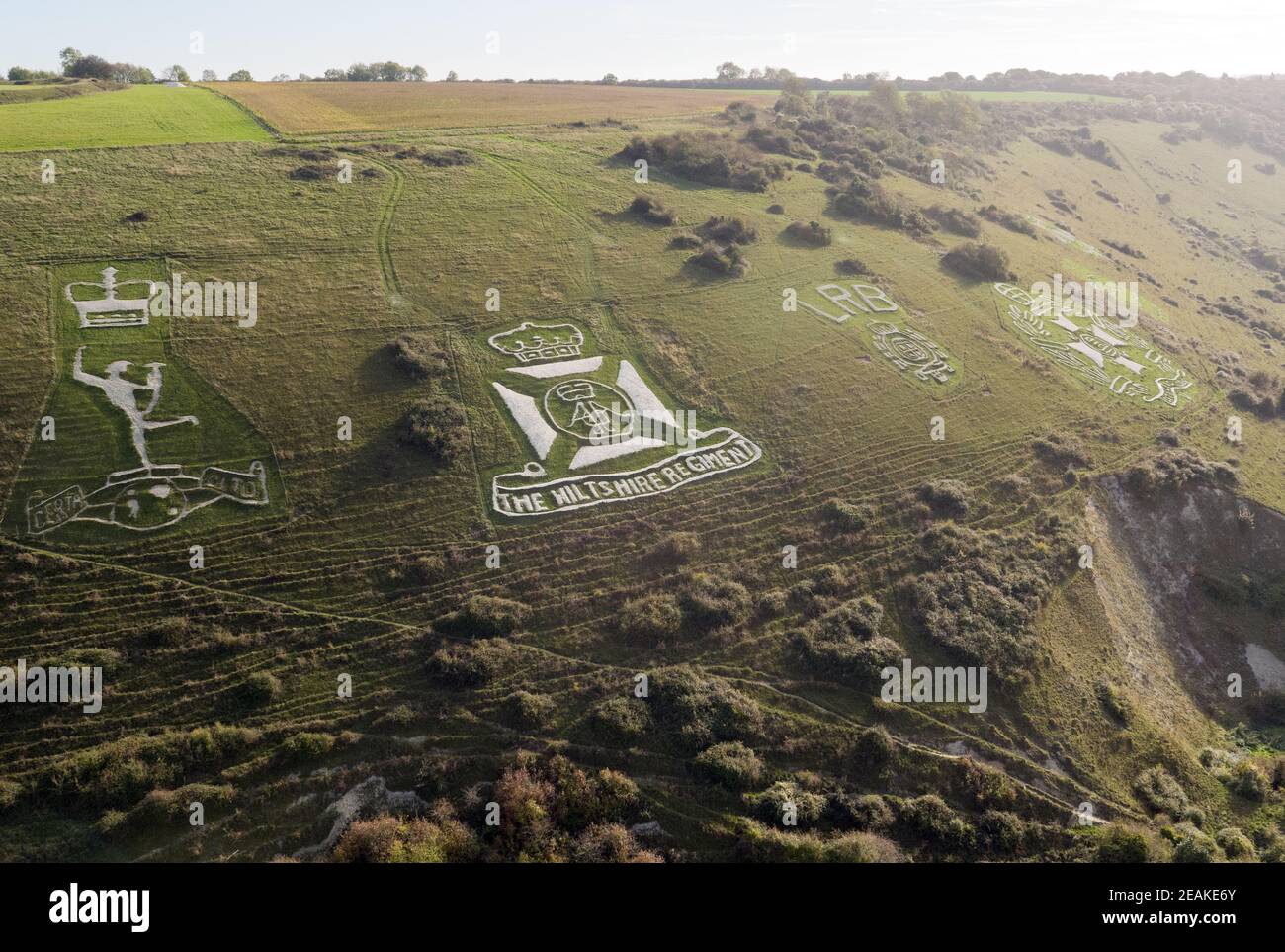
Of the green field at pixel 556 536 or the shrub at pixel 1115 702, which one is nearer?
the green field at pixel 556 536

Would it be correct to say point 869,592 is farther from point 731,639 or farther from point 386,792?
point 386,792

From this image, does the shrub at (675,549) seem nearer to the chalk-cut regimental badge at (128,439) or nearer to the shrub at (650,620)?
the shrub at (650,620)

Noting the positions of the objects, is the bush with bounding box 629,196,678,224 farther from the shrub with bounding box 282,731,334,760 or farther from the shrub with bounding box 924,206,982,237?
the shrub with bounding box 282,731,334,760

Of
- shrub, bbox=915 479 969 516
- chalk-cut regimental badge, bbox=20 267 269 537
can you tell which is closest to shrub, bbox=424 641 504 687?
chalk-cut regimental badge, bbox=20 267 269 537

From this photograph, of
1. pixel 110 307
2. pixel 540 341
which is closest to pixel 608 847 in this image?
pixel 540 341

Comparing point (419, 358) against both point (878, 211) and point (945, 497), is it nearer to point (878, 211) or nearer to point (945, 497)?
point (945, 497)

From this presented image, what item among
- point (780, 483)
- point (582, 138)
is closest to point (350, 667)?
point (780, 483)

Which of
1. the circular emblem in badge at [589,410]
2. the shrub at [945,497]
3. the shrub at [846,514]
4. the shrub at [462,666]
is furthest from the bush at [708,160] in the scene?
the shrub at [462,666]
